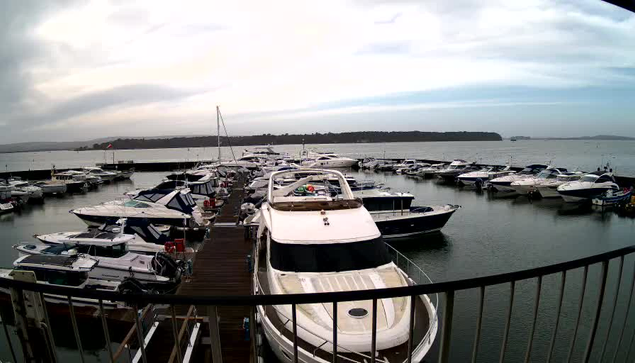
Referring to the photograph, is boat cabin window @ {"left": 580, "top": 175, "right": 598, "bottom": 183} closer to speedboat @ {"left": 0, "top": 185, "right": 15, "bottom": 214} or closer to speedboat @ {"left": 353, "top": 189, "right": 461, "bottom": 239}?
speedboat @ {"left": 353, "top": 189, "right": 461, "bottom": 239}

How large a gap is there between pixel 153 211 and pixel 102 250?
310 inches

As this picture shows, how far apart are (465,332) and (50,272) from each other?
1254 cm

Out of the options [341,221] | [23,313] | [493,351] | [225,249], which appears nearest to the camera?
[23,313]

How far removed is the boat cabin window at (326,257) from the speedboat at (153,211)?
14103 mm

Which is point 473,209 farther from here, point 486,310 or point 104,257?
point 104,257

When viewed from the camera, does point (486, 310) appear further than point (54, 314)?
Yes

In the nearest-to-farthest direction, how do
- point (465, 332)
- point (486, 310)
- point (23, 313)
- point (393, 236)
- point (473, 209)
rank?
point (23, 313)
point (465, 332)
point (486, 310)
point (393, 236)
point (473, 209)

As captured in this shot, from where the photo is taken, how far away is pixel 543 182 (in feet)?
111

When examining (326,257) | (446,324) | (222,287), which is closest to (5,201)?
(222,287)

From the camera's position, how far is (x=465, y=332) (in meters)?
10.7

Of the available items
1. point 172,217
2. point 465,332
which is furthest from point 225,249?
point 465,332

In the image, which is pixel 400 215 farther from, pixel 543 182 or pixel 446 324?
pixel 543 182

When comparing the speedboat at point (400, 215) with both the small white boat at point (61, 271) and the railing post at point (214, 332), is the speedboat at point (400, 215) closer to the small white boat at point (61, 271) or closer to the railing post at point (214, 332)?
the small white boat at point (61, 271)

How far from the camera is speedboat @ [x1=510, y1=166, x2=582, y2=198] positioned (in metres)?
33.0
